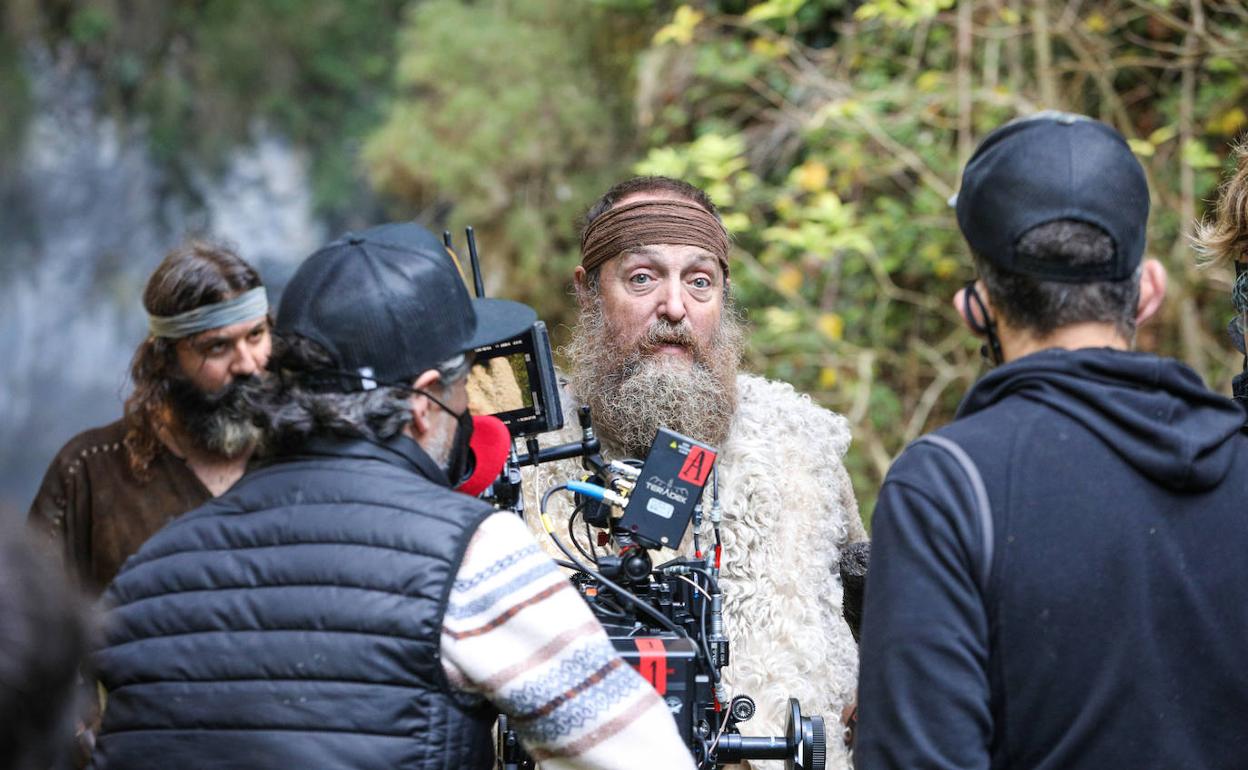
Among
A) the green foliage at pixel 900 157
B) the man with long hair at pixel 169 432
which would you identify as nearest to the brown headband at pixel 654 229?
the man with long hair at pixel 169 432

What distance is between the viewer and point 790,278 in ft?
18.4

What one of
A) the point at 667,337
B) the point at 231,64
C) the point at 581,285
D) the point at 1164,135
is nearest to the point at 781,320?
the point at 1164,135

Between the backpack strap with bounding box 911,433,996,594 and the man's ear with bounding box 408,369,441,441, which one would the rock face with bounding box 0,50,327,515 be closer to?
the man's ear with bounding box 408,369,441,441

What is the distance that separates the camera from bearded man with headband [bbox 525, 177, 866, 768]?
7.93 feet

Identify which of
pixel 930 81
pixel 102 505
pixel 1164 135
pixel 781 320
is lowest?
pixel 102 505

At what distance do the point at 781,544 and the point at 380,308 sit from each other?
1.15m

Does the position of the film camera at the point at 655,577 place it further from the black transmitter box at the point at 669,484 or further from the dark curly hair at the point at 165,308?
the dark curly hair at the point at 165,308

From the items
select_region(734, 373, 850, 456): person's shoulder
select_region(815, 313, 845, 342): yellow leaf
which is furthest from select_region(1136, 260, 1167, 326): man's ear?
select_region(815, 313, 845, 342): yellow leaf

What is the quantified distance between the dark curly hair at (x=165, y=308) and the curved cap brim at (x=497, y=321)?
1.27m

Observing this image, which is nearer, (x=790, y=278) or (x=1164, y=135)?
(x=1164, y=135)

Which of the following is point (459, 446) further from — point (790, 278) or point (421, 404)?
point (790, 278)

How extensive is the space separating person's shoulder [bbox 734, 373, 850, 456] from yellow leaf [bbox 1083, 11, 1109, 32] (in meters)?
3.42

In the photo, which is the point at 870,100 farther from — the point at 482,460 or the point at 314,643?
the point at 314,643

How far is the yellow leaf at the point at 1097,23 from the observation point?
5371 mm
